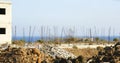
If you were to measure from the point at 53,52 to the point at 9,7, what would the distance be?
26.4 ft

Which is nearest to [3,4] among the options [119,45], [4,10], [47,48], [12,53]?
[4,10]

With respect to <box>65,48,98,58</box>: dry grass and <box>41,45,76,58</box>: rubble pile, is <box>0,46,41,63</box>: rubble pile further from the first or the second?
<box>65,48,98,58</box>: dry grass

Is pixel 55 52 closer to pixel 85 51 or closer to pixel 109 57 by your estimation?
pixel 85 51

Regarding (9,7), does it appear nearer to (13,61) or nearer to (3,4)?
(3,4)

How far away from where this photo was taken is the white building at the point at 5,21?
161 ft

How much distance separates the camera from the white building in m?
49.1

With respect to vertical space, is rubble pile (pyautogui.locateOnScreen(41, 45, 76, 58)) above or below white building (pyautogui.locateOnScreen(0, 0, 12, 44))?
below

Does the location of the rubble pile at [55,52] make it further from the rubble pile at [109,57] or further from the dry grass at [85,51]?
the rubble pile at [109,57]

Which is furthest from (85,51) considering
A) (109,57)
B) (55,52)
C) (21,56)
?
(109,57)

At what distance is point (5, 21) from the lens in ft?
162

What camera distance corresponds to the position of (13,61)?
38938mm

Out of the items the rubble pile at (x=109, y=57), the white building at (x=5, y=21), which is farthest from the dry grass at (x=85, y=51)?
the rubble pile at (x=109, y=57)

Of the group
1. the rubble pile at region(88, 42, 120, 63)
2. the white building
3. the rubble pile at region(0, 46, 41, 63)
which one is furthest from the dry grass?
the rubble pile at region(88, 42, 120, 63)

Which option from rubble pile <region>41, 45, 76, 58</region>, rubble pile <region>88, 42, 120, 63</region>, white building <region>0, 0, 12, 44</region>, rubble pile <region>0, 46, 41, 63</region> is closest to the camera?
rubble pile <region>88, 42, 120, 63</region>
